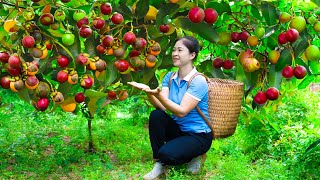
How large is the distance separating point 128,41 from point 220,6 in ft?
1.36

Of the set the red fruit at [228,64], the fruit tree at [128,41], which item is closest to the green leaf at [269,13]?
the fruit tree at [128,41]

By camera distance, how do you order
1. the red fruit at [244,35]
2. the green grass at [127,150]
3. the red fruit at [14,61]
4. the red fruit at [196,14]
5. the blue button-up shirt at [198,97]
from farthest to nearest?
the green grass at [127,150], the blue button-up shirt at [198,97], the red fruit at [244,35], the red fruit at [196,14], the red fruit at [14,61]

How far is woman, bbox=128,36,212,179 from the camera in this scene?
2510mm

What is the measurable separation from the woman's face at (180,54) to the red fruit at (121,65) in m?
0.37

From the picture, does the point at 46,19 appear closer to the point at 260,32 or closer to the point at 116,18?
the point at 116,18

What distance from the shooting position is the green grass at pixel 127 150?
2.76 m

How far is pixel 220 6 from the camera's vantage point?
2232mm

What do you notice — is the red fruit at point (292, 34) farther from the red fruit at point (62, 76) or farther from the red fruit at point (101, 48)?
the red fruit at point (62, 76)

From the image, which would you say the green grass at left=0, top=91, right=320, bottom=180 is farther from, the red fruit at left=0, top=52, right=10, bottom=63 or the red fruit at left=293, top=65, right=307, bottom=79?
the red fruit at left=0, top=52, right=10, bottom=63

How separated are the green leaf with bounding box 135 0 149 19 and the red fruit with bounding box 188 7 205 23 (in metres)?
0.18

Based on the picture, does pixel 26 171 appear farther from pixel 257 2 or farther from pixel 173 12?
pixel 257 2

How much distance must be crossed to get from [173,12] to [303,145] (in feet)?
3.95

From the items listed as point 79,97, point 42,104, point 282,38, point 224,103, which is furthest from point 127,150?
point 282,38

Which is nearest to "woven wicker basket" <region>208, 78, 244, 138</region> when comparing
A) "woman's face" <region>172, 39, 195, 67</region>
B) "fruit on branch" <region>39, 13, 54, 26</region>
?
"woman's face" <region>172, 39, 195, 67</region>
